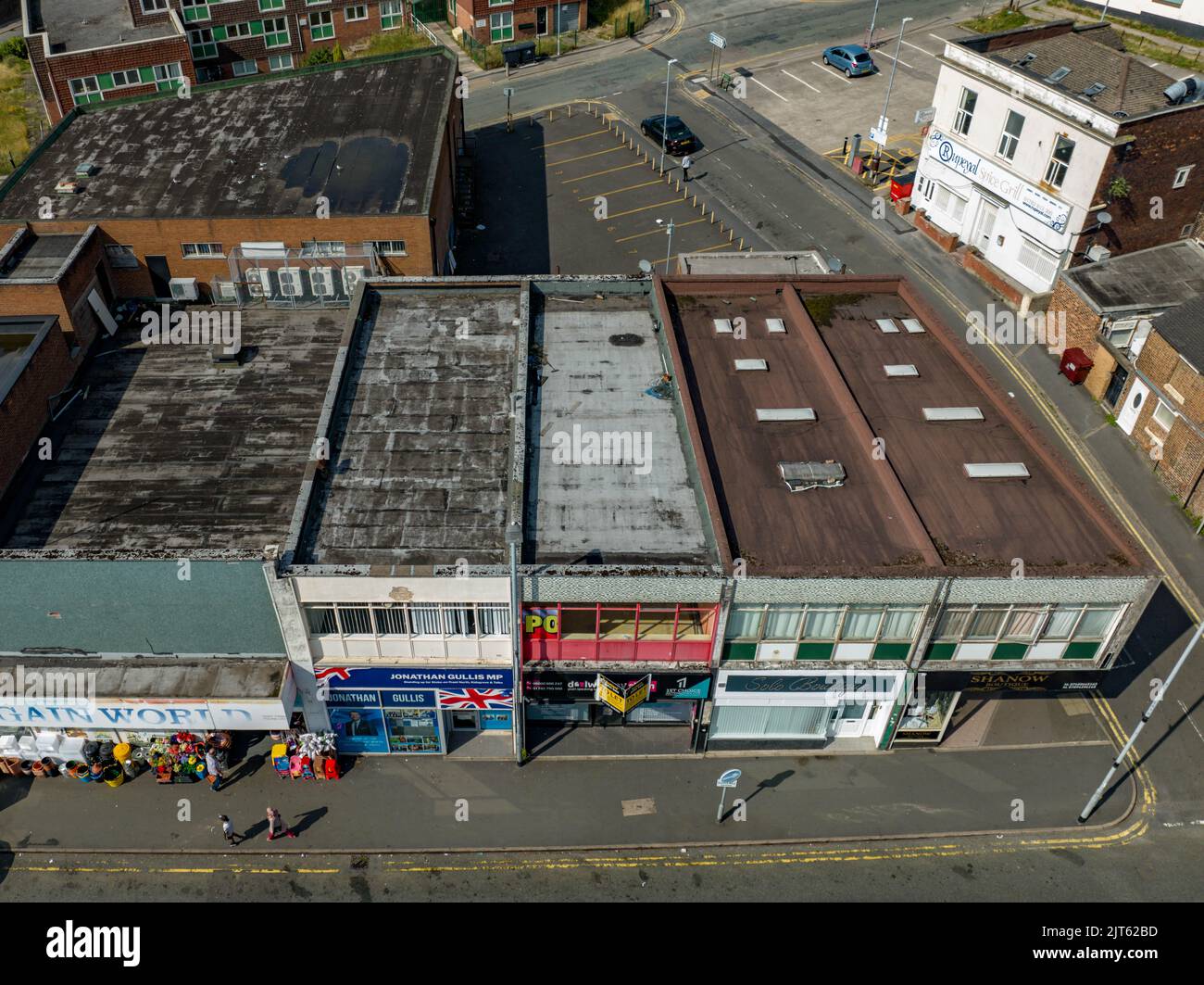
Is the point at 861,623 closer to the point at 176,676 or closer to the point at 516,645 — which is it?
the point at 516,645

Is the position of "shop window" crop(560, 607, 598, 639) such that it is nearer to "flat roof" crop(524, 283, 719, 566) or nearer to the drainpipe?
the drainpipe

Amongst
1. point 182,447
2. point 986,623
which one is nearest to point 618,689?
point 986,623

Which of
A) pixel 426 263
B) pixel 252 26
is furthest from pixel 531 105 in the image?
pixel 426 263

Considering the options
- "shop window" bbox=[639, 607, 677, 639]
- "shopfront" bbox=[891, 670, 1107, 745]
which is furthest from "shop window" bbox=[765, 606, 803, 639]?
"shopfront" bbox=[891, 670, 1107, 745]

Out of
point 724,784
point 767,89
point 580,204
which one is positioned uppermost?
point 767,89

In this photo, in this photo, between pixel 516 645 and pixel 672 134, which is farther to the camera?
pixel 672 134

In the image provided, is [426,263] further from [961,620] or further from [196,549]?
[961,620]
